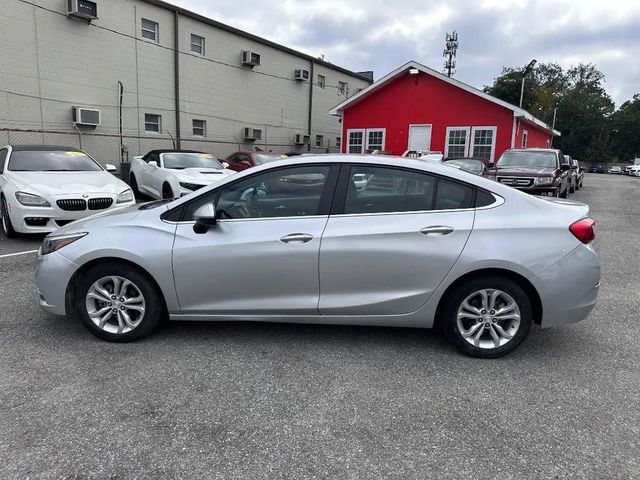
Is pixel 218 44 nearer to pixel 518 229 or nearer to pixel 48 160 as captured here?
pixel 48 160

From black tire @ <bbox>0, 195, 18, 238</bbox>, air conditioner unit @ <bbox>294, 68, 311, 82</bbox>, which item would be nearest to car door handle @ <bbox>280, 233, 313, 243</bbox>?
black tire @ <bbox>0, 195, 18, 238</bbox>

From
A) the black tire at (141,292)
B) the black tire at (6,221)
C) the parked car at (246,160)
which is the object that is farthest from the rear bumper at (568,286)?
the parked car at (246,160)

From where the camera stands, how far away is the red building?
2059 cm

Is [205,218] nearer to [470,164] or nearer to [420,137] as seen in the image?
[470,164]

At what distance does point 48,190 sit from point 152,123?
38.5 ft

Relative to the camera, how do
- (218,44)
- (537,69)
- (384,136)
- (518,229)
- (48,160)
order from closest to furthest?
(518,229) → (48,160) → (218,44) → (384,136) → (537,69)

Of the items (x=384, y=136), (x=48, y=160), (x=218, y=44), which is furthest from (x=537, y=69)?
(x=48, y=160)

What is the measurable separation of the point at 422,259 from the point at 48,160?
7700 mm

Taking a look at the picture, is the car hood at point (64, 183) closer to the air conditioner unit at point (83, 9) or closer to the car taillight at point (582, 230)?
the car taillight at point (582, 230)

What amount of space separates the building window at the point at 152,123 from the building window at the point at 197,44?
341 cm

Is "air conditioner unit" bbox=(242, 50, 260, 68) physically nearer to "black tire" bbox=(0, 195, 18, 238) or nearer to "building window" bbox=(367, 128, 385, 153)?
"building window" bbox=(367, 128, 385, 153)

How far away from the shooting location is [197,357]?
362 centimetres

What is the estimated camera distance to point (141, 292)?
375 centimetres

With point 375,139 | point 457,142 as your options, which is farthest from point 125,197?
point 375,139
